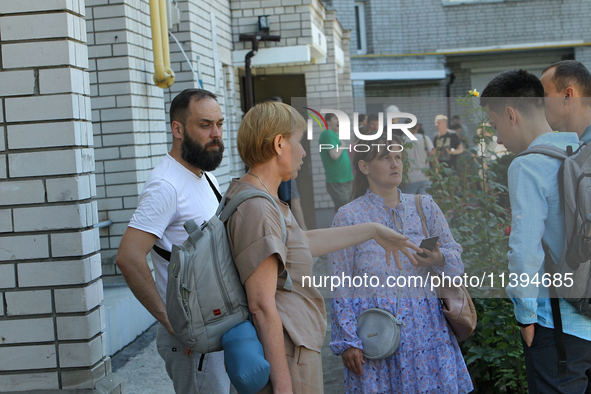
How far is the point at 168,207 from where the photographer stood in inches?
97.9

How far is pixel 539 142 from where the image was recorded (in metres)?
2.33

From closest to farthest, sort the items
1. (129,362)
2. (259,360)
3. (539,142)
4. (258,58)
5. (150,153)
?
(259,360) → (539,142) → (129,362) → (150,153) → (258,58)

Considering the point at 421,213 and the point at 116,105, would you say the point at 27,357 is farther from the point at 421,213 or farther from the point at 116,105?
the point at 116,105

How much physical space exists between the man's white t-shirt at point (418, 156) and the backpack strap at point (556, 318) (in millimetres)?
664

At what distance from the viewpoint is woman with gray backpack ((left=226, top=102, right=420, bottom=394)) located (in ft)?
6.06

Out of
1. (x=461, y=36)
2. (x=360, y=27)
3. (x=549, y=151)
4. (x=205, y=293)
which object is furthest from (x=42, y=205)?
(x=461, y=36)

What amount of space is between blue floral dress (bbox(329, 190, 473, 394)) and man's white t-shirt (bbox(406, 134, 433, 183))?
0.55 feet

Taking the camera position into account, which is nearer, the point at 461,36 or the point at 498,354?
the point at 498,354

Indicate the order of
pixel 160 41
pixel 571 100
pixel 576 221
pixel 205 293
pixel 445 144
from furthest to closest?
1. pixel 160 41
2. pixel 445 144
3. pixel 571 100
4. pixel 576 221
5. pixel 205 293

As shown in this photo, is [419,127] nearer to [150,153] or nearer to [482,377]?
[482,377]

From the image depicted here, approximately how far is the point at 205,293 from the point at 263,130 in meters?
0.58

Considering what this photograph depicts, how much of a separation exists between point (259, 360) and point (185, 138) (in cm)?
128

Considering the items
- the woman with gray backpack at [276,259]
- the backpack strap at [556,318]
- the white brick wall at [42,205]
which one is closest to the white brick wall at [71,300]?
the white brick wall at [42,205]

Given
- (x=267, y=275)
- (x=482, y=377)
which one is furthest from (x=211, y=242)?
(x=482, y=377)
